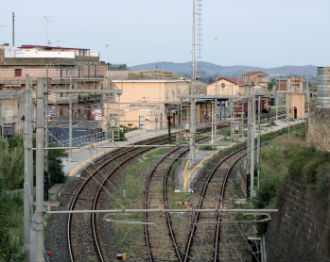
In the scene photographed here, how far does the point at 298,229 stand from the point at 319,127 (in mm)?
4588

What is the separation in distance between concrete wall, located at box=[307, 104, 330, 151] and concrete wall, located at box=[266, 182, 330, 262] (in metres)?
2.89

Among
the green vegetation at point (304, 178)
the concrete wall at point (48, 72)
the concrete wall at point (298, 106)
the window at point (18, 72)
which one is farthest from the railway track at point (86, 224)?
the concrete wall at point (298, 106)

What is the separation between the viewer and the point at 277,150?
18484 millimetres

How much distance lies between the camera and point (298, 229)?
27.7ft

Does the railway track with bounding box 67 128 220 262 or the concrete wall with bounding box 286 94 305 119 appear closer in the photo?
the railway track with bounding box 67 128 220 262

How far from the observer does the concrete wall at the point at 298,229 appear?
7.57m

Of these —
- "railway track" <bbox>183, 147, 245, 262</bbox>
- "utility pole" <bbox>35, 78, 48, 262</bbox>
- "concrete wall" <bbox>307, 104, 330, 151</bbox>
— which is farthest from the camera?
"concrete wall" <bbox>307, 104, 330, 151</bbox>

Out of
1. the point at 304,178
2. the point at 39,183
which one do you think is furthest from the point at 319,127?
the point at 39,183

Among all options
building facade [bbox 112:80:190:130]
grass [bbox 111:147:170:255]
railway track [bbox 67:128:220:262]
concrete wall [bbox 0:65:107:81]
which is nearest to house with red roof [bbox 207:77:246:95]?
building facade [bbox 112:80:190:130]

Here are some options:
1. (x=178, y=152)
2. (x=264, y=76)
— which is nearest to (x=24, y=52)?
(x=178, y=152)

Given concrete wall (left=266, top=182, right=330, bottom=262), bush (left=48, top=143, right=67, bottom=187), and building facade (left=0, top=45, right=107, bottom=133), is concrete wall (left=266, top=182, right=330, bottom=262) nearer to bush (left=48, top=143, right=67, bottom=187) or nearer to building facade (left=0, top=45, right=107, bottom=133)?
bush (left=48, top=143, right=67, bottom=187)

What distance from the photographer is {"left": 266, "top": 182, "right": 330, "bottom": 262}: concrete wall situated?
7.57m

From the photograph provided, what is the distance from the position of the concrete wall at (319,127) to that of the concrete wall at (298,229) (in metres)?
2.89

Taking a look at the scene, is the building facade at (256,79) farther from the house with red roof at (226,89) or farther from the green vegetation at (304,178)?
the green vegetation at (304,178)
